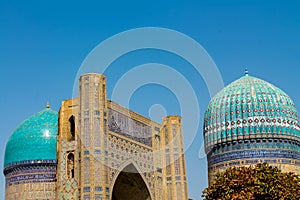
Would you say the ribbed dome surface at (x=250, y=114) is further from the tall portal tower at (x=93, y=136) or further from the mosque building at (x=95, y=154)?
the tall portal tower at (x=93, y=136)

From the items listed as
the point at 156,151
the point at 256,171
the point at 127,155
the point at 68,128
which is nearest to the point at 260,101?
the point at 156,151

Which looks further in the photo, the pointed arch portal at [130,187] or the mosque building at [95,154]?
the pointed arch portal at [130,187]

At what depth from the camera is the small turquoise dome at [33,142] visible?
1199 inches

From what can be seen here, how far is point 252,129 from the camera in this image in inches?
1250

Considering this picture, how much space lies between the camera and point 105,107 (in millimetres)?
22359

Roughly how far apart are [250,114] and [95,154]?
13878 mm

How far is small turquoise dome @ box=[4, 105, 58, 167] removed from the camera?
99.9ft

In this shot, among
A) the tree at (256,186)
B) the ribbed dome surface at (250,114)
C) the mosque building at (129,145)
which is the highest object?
the ribbed dome surface at (250,114)

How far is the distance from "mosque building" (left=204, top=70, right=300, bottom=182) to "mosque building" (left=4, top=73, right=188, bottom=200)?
5.47 m

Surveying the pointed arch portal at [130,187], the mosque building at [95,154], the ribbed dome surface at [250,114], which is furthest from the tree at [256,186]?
the ribbed dome surface at [250,114]

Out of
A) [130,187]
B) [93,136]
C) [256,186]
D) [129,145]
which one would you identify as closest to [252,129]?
[130,187]

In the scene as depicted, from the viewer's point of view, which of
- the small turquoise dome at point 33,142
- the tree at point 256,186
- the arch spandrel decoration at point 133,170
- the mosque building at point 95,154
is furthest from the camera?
the small turquoise dome at point 33,142

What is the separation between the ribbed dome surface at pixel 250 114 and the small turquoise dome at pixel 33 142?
391 inches

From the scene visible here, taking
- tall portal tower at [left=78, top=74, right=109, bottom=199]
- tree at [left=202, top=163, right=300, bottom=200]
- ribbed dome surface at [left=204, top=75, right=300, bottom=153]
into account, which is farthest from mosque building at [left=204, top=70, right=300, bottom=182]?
tree at [left=202, top=163, right=300, bottom=200]
